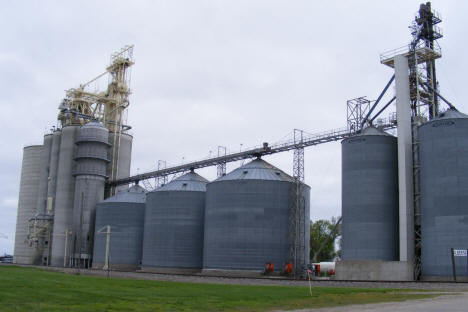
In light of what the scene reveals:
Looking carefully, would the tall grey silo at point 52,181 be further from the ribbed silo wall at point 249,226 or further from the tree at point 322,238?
the tree at point 322,238

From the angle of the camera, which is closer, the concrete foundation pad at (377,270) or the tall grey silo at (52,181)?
the concrete foundation pad at (377,270)

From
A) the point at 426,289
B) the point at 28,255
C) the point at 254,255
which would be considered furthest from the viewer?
the point at 28,255

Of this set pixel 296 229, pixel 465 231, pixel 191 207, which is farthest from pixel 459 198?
pixel 191 207

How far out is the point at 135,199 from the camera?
321ft

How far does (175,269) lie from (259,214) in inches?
713

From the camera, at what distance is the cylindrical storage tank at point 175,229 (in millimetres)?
82438

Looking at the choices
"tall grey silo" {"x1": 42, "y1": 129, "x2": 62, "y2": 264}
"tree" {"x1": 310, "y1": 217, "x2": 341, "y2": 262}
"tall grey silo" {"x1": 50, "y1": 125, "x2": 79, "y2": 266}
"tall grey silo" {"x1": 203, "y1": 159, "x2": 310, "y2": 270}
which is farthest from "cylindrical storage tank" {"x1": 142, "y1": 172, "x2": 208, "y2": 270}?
"tree" {"x1": 310, "y1": 217, "x2": 341, "y2": 262}

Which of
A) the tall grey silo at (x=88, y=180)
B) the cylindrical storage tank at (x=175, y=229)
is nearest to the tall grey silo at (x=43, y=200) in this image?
the tall grey silo at (x=88, y=180)

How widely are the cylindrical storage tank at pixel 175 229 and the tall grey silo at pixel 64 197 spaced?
73.5 feet

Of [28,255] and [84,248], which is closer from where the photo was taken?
[84,248]

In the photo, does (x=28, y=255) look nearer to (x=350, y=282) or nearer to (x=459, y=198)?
(x=350, y=282)

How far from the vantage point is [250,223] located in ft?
238

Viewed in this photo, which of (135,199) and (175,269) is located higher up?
(135,199)

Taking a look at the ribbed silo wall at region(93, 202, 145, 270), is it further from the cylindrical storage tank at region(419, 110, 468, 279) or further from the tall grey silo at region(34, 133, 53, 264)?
the cylindrical storage tank at region(419, 110, 468, 279)
